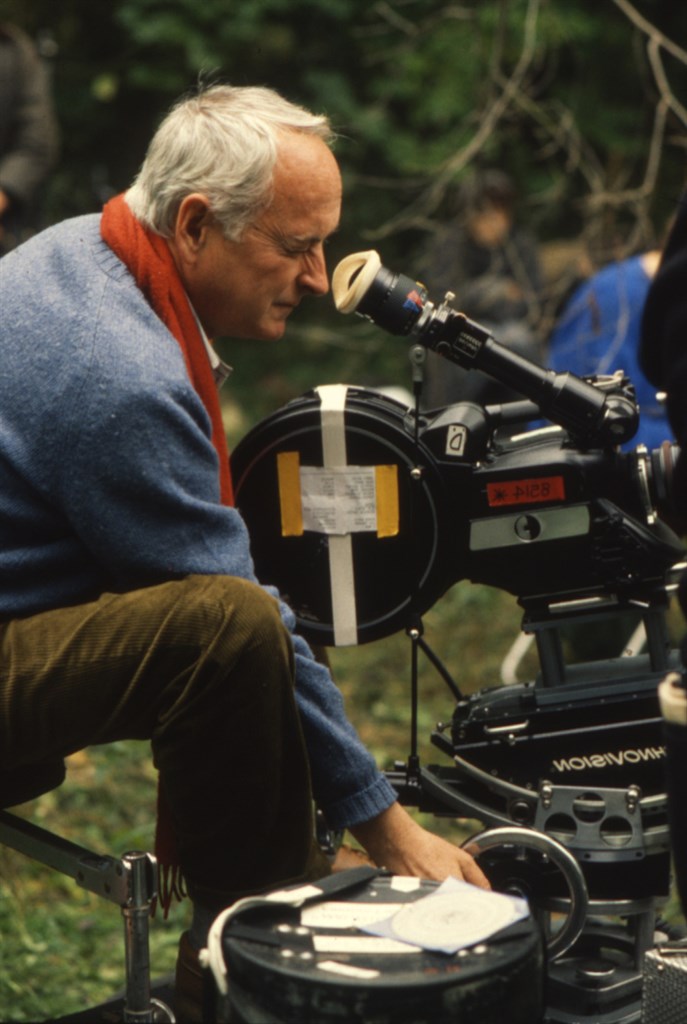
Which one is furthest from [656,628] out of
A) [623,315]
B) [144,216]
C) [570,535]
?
[623,315]

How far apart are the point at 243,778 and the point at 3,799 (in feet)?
1.52

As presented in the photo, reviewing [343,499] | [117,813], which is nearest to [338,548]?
[343,499]

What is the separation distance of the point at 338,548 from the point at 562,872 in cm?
65

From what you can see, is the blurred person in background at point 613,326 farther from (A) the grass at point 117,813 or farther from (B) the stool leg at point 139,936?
(B) the stool leg at point 139,936

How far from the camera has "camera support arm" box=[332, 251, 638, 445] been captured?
2.38 m

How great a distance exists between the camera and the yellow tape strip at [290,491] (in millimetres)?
2576

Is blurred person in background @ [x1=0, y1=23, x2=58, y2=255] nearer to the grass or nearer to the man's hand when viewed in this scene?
the grass

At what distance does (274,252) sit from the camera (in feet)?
8.26

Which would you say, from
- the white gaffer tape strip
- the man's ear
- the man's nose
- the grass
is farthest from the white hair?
the grass

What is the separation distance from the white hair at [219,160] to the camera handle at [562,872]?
107 centimetres

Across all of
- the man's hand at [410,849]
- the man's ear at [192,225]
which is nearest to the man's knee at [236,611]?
the man's hand at [410,849]

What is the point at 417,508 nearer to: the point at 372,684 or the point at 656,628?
the point at 656,628

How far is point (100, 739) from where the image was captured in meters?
2.27

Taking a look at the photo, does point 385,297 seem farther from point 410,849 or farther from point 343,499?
point 410,849
